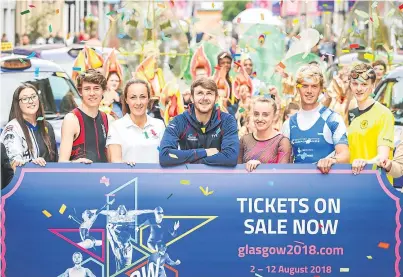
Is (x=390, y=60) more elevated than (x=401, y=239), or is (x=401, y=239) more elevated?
(x=390, y=60)

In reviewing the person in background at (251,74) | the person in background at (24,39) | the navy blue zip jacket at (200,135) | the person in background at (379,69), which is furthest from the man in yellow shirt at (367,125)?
the person in background at (24,39)

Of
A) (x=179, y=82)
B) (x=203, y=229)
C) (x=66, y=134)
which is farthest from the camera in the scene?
(x=179, y=82)

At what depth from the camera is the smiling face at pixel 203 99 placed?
6.96 metres

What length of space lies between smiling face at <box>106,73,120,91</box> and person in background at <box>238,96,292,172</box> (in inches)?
198

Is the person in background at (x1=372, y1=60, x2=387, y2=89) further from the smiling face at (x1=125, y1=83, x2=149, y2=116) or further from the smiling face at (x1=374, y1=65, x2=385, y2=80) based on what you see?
the smiling face at (x1=125, y1=83, x2=149, y2=116)

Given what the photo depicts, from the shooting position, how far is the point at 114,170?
6758mm

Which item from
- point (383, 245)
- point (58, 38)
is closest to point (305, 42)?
point (383, 245)

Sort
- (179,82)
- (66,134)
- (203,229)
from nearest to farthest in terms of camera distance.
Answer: (203,229)
(66,134)
(179,82)

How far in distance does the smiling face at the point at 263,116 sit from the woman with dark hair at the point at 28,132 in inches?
64.9

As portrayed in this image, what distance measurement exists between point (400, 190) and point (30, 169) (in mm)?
2640

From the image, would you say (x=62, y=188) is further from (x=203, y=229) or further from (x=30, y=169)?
(x=203, y=229)

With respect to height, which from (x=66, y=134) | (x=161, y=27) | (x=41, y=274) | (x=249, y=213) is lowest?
(x=41, y=274)

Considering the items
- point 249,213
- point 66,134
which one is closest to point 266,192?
point 249,213

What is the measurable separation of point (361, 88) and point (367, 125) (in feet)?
0.99
